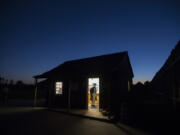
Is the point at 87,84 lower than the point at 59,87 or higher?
higher

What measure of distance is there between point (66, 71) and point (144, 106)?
234 inches

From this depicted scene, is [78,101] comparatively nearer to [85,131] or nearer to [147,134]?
[85,131]

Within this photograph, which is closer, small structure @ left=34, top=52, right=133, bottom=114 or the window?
small structure @ left=34, top=52, right=133, bottom=114

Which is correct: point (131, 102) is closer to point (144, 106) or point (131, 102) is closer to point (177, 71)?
point (144, 106)

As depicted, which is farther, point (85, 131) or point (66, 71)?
point (66, 71)

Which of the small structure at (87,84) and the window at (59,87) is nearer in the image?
the small structure at (87,84)

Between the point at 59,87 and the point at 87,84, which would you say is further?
the point at 59,87

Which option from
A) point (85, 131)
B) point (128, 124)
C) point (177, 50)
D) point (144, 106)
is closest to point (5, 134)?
point (85, 131)

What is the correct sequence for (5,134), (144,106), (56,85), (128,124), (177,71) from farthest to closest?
(56,85)
(144,106)
(128,124)
(177,71)
(5,134)

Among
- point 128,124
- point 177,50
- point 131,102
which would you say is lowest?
point 128,124

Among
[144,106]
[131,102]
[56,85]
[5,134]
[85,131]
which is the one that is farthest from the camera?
[56,85]

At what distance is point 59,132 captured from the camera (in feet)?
14.2

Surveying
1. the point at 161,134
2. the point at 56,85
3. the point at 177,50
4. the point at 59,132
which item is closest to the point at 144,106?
the point at 161,134

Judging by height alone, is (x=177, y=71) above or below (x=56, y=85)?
above
